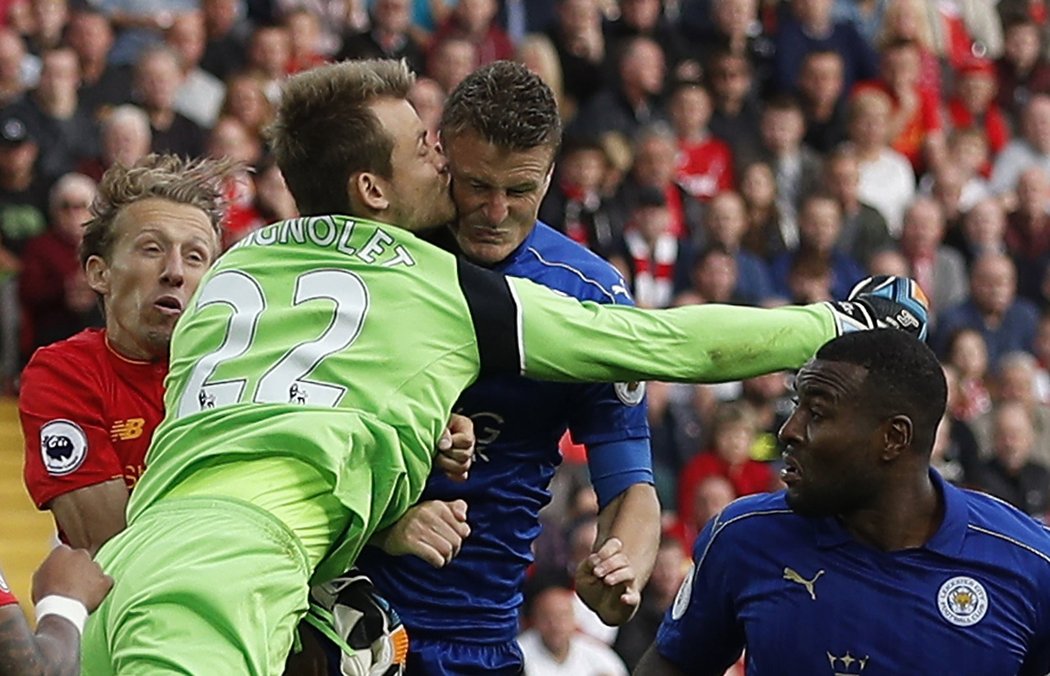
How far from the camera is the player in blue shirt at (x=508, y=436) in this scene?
17.3 feet

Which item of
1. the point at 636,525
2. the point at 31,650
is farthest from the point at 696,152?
the point at 31,650

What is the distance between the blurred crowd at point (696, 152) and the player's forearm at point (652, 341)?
18.5ft

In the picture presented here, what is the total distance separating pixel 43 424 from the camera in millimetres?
5645

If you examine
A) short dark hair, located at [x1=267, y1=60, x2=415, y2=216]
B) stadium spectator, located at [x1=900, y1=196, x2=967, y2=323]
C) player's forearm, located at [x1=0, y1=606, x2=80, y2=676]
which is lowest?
stadium spectator, located at [x1=900, y1=196, x2=967, y2=323]

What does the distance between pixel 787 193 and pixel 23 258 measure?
16.8ft

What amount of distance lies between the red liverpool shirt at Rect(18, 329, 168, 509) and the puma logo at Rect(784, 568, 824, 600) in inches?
65.2

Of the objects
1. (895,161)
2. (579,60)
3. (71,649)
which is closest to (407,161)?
(71,649)

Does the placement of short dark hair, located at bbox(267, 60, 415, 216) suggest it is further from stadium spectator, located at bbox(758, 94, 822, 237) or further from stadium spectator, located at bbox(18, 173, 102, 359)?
stadium spectator, located at bbox(758, 94, 822, 237)

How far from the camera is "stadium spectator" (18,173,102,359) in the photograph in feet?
35.7

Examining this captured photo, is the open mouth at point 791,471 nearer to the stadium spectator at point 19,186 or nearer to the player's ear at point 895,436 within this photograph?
the player's ear at point 895,436

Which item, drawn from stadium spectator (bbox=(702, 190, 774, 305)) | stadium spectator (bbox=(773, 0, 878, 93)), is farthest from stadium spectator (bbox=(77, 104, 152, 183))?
stadium spectator (bbox=(773, 0, 878, 93))

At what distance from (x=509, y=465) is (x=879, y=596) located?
93 centimetres

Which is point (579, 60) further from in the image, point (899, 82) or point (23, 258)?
point (23, 258)

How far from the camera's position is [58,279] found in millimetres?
10875
